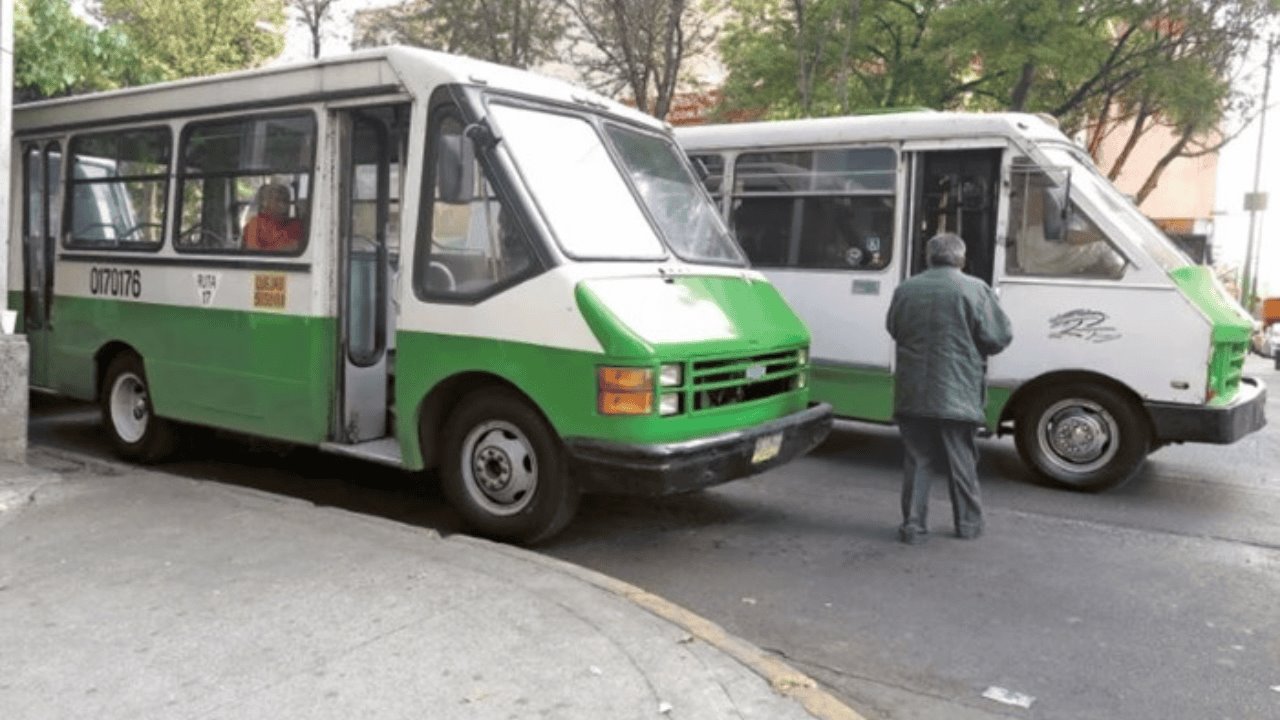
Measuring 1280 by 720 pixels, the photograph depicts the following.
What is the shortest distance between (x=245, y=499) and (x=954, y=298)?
160 inches

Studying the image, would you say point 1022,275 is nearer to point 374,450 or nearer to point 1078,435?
point 1078,435

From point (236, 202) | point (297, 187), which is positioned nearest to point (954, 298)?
point (297, 187)

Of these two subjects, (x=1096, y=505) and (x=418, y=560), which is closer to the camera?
(x=418, y=560)

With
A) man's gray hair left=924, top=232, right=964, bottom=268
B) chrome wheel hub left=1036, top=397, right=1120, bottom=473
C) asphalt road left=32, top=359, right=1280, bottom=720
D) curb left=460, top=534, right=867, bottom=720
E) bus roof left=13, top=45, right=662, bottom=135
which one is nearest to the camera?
curb left=460, top=534, right=867, bottom=720

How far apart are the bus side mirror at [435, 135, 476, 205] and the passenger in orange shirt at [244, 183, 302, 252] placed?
125cm

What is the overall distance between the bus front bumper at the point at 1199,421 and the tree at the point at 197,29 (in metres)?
22.2

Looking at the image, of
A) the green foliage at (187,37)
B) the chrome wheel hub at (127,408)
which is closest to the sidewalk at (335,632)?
the chrome wheel hub at (127,408)

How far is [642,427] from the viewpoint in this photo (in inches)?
208

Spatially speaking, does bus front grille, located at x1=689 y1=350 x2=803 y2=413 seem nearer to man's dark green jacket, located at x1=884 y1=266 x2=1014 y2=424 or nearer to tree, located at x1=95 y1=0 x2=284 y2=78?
man's dark green jacket, located at x1=884 y1=266 x2=1014 y2=424

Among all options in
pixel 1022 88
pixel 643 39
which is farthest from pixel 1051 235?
pixel 643 39

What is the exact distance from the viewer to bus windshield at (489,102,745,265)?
571cm

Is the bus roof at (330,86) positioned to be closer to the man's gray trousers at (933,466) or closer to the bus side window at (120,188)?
the bus side window at (120,188)

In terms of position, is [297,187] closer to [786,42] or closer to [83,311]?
[83,311]

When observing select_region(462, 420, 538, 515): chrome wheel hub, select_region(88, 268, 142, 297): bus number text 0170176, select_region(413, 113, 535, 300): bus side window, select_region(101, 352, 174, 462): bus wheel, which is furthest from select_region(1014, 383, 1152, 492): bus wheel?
select_region(88, 268, 142, 297): bus number text 0170176
